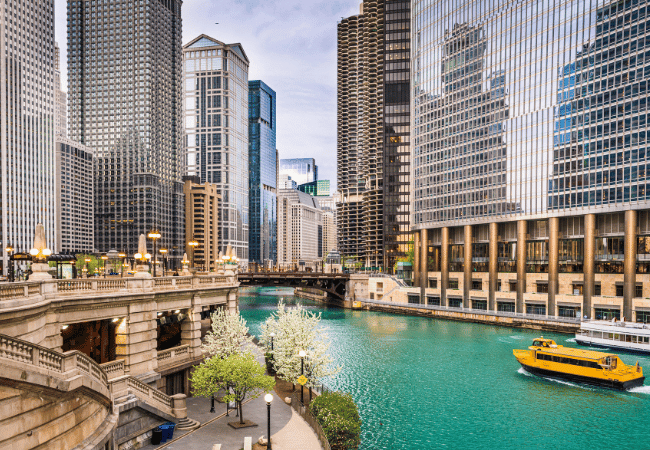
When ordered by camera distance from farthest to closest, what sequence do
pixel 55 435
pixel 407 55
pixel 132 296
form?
pixel 407 55
pixel 132 296
pixel 55 435

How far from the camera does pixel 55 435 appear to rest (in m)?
18.5

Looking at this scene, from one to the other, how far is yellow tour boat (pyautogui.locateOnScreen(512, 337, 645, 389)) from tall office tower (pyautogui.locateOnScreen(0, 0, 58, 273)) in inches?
6838

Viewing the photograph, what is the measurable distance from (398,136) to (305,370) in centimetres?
14497

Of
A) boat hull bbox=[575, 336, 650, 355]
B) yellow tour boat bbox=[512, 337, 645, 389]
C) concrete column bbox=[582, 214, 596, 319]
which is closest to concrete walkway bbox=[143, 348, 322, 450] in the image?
yellow tour boat bbox=[512, 337, 645, 389]

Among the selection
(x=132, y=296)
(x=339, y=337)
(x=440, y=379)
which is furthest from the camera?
(x=339, y=337)

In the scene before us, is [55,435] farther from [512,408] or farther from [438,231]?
[438,231]

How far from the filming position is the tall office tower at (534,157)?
81.6 metres

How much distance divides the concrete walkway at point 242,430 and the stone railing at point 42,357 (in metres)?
7.32

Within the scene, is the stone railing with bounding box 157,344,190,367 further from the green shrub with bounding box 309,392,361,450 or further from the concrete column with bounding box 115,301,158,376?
the green shrub with bounding box 309,392,361,450

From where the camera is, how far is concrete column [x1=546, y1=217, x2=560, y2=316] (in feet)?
289

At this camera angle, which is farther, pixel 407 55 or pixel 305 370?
pixel 407 55

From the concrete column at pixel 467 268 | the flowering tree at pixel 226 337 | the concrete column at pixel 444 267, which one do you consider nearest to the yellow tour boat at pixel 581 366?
the flowering tree at pixel 226 337

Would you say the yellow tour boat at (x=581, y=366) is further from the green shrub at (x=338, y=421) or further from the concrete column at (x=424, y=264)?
the concrete column at (x=424, y=264)

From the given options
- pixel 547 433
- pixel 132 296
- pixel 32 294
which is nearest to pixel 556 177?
pixel 547 433
